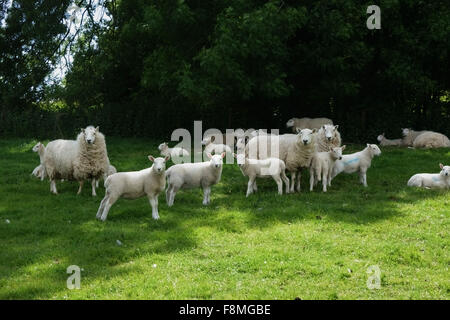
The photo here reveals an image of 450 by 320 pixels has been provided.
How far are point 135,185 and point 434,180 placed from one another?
23.8ft

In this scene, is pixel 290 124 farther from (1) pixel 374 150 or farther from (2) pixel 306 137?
(2) pixel 306 137

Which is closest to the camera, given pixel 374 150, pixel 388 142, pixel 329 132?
pixel 374 150

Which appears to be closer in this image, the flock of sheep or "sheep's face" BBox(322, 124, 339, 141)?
the flock of sheep

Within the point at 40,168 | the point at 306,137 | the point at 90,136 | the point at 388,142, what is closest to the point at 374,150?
the point at 306,137

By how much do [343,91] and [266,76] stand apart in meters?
3.22

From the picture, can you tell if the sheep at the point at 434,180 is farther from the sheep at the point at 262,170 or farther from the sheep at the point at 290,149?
the sheep at the point at 262,170

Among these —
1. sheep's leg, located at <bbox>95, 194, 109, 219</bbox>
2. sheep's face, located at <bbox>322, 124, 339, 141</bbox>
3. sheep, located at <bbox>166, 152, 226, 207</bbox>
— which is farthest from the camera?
sheep's face, located at <bbox>322, 124, 339, 141</bbox>

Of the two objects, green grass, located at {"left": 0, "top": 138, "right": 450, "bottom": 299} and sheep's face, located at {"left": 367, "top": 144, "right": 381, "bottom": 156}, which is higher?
sheep's face, located at {"left": 367, "top": 144, "right": 381, "bottom": 156}

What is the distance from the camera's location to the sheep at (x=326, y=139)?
14398 millimetres

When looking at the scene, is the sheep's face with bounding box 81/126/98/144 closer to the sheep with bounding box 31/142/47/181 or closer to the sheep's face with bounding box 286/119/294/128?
the sheep with bounding box 31/142/47/181

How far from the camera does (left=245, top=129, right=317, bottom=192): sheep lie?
1331cm

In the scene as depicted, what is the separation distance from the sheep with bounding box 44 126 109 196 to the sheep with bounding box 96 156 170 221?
8.60 ft

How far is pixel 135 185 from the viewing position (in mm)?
10484

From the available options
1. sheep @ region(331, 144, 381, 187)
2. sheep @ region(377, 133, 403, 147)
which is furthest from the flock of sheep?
sheep @ region(377, 133, 403, 147)
